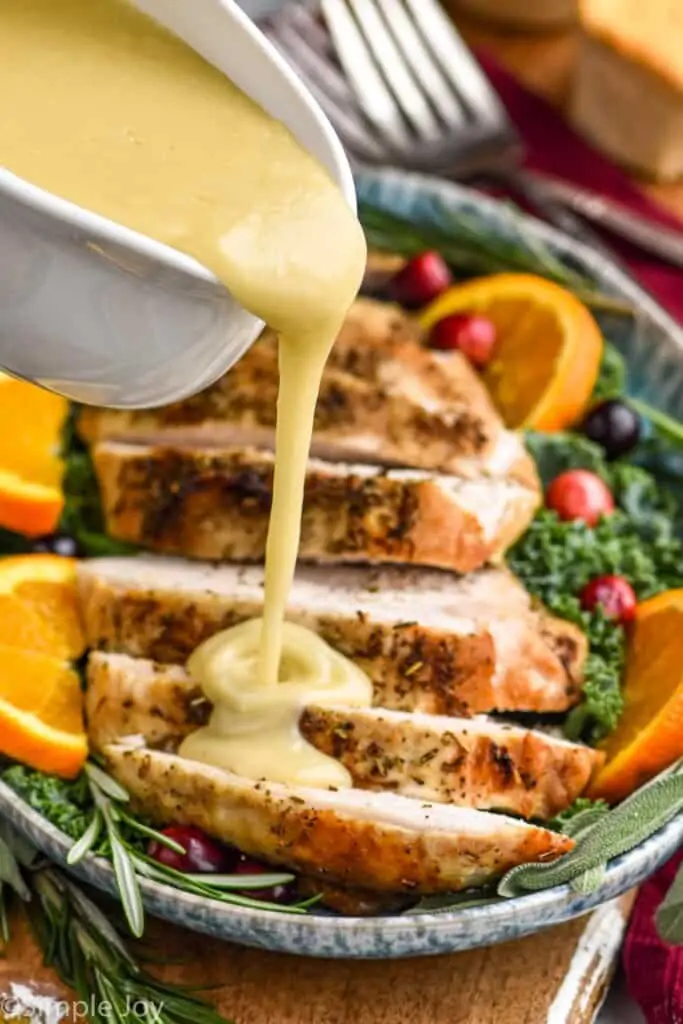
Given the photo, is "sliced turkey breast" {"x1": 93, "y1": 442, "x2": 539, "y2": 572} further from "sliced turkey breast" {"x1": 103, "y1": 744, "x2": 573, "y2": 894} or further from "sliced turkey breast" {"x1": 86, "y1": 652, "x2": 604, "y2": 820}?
"sliced turkey breast" {"x1": 103, "y1": 744, "x2": 573, "y2": 894}

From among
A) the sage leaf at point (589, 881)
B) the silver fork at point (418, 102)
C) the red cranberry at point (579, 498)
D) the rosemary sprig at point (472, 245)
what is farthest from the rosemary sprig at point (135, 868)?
the silver fork at point (418, 102)

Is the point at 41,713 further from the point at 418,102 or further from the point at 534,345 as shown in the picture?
the point at 418,102

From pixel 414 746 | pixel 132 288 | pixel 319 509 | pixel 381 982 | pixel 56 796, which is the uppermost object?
pixel 132 288

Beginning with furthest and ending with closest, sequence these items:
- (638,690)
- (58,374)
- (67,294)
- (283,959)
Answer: (638,690)
(283,959)
(58,374)
(67,294)

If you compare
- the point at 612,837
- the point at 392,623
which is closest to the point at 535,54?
the point at 392,623

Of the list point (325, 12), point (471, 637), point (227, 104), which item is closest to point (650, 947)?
point (471, 637)

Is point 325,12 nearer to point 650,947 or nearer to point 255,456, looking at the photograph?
point 255,456
